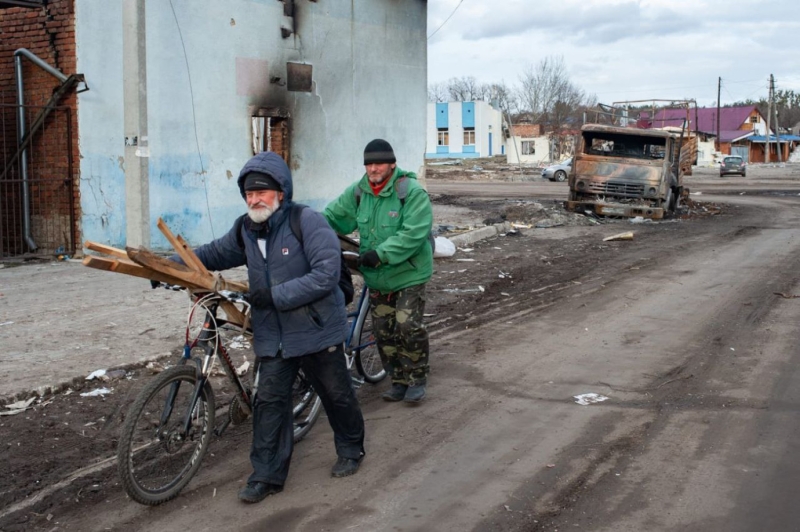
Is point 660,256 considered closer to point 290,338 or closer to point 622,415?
point 622,415

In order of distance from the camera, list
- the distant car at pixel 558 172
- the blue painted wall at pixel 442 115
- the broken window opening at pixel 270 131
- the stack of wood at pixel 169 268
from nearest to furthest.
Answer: the stack of wood at pixel 169 268, the broken window opening at pixel 270 131, the distant car at pixel 558 172, the blue painted wall at pixel 442 115

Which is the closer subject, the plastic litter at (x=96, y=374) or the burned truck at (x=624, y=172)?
the plastic litter at (x=96, y=374)

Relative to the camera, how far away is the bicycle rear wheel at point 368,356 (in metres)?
6.46

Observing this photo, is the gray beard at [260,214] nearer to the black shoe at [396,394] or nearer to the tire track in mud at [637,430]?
the tire track in mud at [637,430]

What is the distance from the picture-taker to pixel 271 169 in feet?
14.4

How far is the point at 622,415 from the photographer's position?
5805 mm

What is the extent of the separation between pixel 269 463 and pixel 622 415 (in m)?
2.56

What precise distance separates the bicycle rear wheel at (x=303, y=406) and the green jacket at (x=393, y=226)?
0.93 meters

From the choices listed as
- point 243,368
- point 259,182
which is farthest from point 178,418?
point 243,368

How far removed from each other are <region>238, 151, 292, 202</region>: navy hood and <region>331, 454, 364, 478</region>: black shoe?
1523 millimetres

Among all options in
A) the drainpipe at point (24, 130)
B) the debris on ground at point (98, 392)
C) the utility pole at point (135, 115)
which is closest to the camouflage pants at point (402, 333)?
the debris on ground at point (98, 392)

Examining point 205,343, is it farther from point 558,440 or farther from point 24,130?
point 24,130

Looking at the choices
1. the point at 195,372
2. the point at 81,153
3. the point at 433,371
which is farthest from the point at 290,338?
the point at 81,153

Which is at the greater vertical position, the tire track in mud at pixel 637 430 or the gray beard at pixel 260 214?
the gray beard at pixel 260 214
